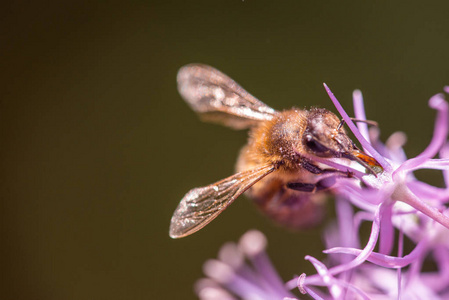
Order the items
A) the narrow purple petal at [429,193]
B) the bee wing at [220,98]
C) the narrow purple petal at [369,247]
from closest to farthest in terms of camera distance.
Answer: the narrow purple petal at [369,247], the narrow purple petal at [429,193], the bee wing at [220,98]

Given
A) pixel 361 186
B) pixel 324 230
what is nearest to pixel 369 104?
pixel 324 230

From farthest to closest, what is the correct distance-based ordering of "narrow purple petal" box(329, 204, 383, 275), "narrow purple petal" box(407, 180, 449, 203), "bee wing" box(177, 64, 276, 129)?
"bee wing" box(177, 64, 276, 129) < "narrow purple petal" box(407, 180, 449, 203) < "narrow purple petal" box(329, 204, 383, 275)

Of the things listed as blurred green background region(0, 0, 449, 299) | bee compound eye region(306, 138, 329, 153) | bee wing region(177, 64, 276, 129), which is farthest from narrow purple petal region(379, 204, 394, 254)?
blurred green background region(0, 0, 449, 299)

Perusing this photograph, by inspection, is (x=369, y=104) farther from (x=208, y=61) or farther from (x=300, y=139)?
(x=300, y=139)

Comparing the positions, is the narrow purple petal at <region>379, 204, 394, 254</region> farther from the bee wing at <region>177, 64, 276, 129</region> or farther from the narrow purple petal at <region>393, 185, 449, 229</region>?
the bee wing at <region>177, 64, 276, 129</region>

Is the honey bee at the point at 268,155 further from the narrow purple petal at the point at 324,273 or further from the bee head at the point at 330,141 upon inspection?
the narrow purple petal at the point at 324,273

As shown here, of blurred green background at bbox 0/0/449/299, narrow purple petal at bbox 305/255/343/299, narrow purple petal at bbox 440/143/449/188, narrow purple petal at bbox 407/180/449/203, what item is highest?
blurred green background at bbox 0/0/449/299

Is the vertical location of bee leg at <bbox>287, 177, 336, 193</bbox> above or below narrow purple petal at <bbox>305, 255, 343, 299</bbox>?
above

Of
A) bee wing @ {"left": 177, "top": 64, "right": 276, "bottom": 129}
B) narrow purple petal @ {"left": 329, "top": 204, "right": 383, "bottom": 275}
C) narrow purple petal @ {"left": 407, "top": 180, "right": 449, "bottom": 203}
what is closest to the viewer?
narrow purple petal @ {"left": 329, "top": 204, "right": 383, "bottom": 275}

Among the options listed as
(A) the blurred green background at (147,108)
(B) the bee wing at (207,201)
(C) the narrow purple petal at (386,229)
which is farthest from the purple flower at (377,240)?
(A) the blurred green background at (147,108)
